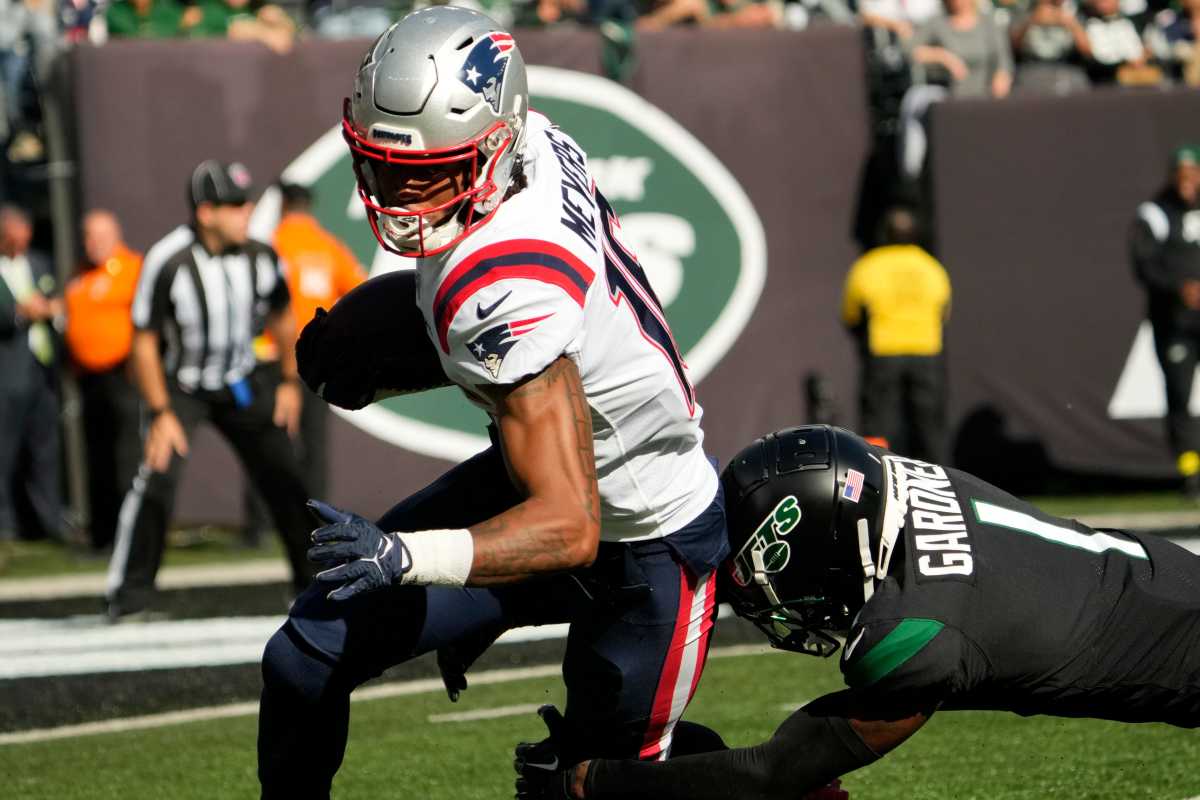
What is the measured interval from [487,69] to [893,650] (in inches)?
49.5

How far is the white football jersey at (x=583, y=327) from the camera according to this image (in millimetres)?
3109

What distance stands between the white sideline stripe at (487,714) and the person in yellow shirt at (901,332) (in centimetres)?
483

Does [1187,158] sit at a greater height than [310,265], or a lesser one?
greater

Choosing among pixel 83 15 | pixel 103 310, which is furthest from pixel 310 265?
pixel 83 15

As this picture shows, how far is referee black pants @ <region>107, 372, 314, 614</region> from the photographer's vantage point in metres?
7.34

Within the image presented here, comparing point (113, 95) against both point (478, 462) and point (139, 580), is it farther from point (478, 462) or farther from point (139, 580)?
point (478, 462)

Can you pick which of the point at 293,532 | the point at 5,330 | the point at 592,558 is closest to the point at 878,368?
the point at 293,532

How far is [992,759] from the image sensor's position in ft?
16.1

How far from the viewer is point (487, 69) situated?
3.37m

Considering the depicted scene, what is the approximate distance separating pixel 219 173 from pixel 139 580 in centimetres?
164

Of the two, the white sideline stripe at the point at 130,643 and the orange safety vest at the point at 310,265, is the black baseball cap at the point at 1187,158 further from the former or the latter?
the white sideline stripe at the point at 130,643

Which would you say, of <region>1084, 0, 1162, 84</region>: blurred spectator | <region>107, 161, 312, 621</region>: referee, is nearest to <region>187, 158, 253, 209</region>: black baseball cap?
<region>107, 161, 312, 621</region>: referee

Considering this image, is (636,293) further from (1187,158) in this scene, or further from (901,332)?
(1187,158)

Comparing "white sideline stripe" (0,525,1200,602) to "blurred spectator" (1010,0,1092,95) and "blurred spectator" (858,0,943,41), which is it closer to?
"blurred spectator" (1010,0,1092,95)
